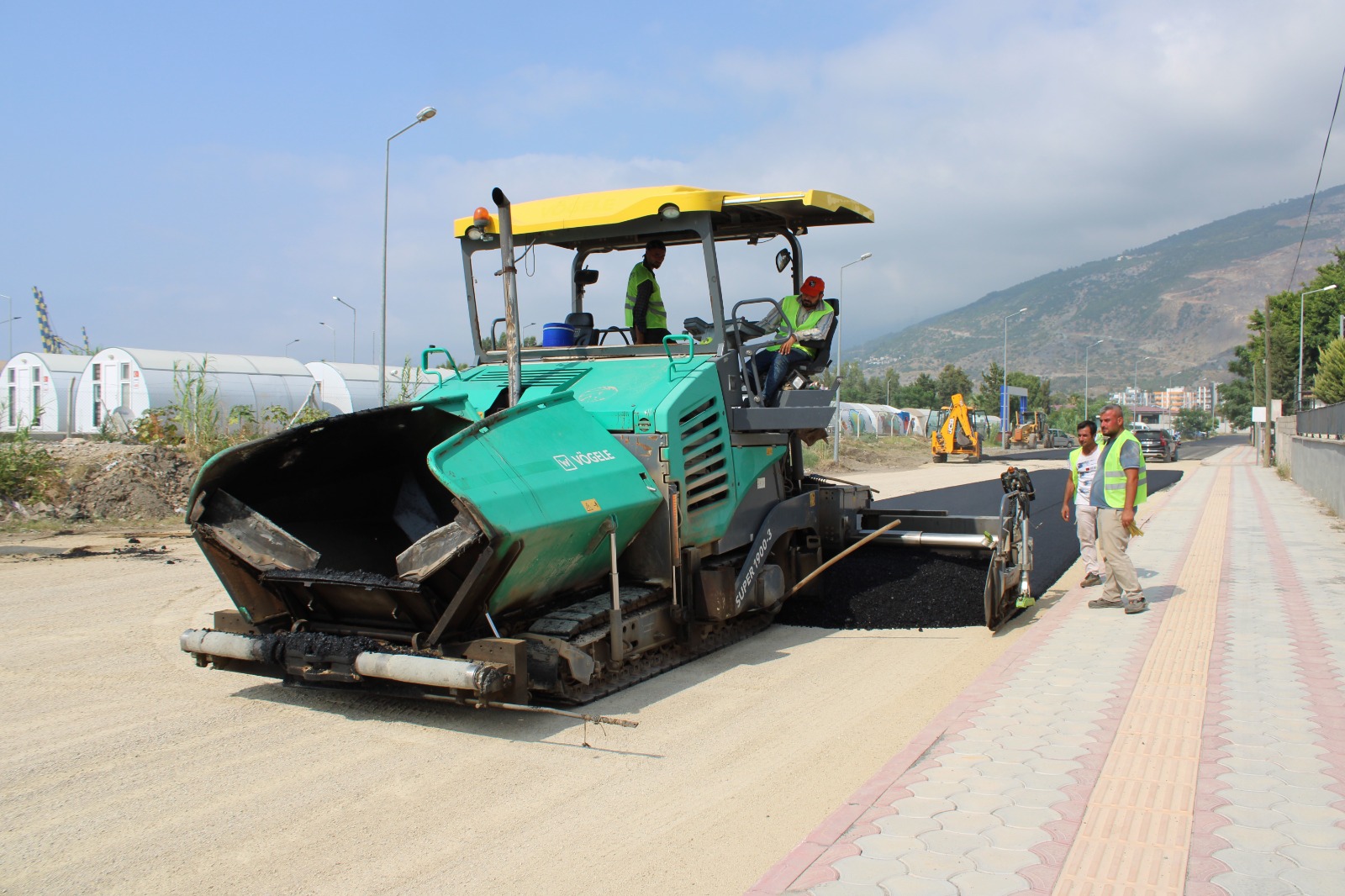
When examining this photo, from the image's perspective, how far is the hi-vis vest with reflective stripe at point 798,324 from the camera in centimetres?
735

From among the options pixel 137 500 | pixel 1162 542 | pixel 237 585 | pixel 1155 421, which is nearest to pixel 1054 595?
pixel 1162 542

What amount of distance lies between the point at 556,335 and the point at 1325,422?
18899 millimetres

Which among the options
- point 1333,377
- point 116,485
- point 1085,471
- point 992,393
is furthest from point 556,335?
point 992,393

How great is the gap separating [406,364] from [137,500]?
18.5ft

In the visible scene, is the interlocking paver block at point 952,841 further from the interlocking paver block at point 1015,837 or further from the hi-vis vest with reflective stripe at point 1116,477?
the hi-vis vest with reflective stripe at point 1116,477

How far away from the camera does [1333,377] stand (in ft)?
114

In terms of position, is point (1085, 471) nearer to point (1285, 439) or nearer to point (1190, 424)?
point (1285, 439)

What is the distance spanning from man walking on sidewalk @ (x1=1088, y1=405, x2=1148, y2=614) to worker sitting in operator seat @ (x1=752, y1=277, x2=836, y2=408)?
2681 millimetres

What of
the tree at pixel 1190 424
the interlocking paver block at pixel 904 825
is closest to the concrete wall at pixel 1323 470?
the interlocking paver block at pixel 904 825

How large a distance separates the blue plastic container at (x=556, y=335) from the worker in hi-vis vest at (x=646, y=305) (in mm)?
533

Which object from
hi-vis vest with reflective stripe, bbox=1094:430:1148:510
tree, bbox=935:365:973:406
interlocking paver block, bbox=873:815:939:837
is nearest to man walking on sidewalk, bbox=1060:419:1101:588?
hi-vis vest with reflective stripe, bbox=1094:430:1148:510

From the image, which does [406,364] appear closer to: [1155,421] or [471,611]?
[471,611]

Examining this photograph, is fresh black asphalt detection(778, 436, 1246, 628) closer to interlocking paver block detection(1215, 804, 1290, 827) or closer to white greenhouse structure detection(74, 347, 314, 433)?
interlocking paver block detection(1215, 804, 1290, 827)

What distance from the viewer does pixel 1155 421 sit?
6700 centimetres
